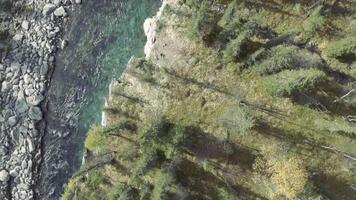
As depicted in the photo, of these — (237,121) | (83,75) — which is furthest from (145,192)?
(83,75)

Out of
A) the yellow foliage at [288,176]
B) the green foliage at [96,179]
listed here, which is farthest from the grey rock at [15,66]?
the yellow foliage at [288,176]

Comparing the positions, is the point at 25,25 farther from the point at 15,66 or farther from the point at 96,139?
the point at 96,139

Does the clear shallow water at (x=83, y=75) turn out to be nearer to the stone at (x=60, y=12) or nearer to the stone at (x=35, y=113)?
the stone at (x=35, y=113)

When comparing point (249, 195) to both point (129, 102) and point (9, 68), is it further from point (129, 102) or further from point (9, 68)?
point (9, 68)

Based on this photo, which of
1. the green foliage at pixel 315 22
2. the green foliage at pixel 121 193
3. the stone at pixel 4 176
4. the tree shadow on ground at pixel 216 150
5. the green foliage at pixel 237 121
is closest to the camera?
the green foliage at pixel 237 121

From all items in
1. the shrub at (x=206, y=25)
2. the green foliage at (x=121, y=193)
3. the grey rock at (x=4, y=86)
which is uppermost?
the shrub at (x=206, y=25)

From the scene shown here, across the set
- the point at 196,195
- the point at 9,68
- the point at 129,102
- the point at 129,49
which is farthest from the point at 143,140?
the point at 9,68

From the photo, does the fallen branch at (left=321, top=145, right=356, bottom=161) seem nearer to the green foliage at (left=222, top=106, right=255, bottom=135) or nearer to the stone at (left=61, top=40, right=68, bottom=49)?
the green foliage at (left=222, top=106, right=255, bottom=135)
